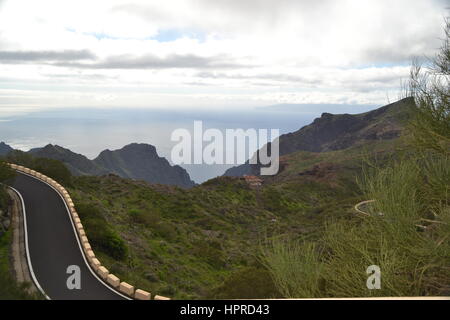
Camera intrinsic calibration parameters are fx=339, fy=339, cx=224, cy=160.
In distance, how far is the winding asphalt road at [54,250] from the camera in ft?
45.9

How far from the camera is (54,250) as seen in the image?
60.0ft

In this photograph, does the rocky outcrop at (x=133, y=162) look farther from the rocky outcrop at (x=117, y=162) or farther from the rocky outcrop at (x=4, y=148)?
the rocky outcrop at (x=4, y=148)

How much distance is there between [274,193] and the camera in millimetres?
70750

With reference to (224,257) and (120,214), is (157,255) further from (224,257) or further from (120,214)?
(120,214)

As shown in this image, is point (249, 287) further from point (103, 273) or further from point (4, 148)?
point (4, 148)

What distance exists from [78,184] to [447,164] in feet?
141

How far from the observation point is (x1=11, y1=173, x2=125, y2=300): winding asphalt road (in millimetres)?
13984

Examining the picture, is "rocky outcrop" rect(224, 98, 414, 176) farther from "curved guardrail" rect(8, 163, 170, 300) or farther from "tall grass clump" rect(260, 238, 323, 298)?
"tall grass clump" rect(260, 238, 323, 298)

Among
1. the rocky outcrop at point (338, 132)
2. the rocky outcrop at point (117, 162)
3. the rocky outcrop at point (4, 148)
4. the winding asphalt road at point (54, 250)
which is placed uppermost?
the rocky outcrop at point (338, 132)

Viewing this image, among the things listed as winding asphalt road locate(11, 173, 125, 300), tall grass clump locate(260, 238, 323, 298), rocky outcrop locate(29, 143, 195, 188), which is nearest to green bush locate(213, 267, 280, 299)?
tall grass clump locate(260, 238, 323, 298)

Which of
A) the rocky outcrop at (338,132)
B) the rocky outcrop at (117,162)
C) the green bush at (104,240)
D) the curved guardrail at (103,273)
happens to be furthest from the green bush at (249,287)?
the rocky outcrop at (338,132)

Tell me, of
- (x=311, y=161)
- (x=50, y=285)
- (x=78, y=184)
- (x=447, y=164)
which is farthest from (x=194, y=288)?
(x=311, y=161)

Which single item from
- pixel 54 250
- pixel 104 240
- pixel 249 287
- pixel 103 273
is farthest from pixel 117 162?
pixel 249 287

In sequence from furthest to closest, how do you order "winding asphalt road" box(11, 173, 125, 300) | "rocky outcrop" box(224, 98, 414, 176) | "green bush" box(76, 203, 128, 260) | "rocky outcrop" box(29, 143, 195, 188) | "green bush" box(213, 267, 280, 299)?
"rocky outcrop" box(224, 98, 414, 176)
"rocky outcrop" box(29, 143, 195, 188)
"green bush" box(76, 203, 128, 260)
"winding asphalt road" box(11, 173, 125, 300)
"green bush" box(213, 267, 280, 299)
